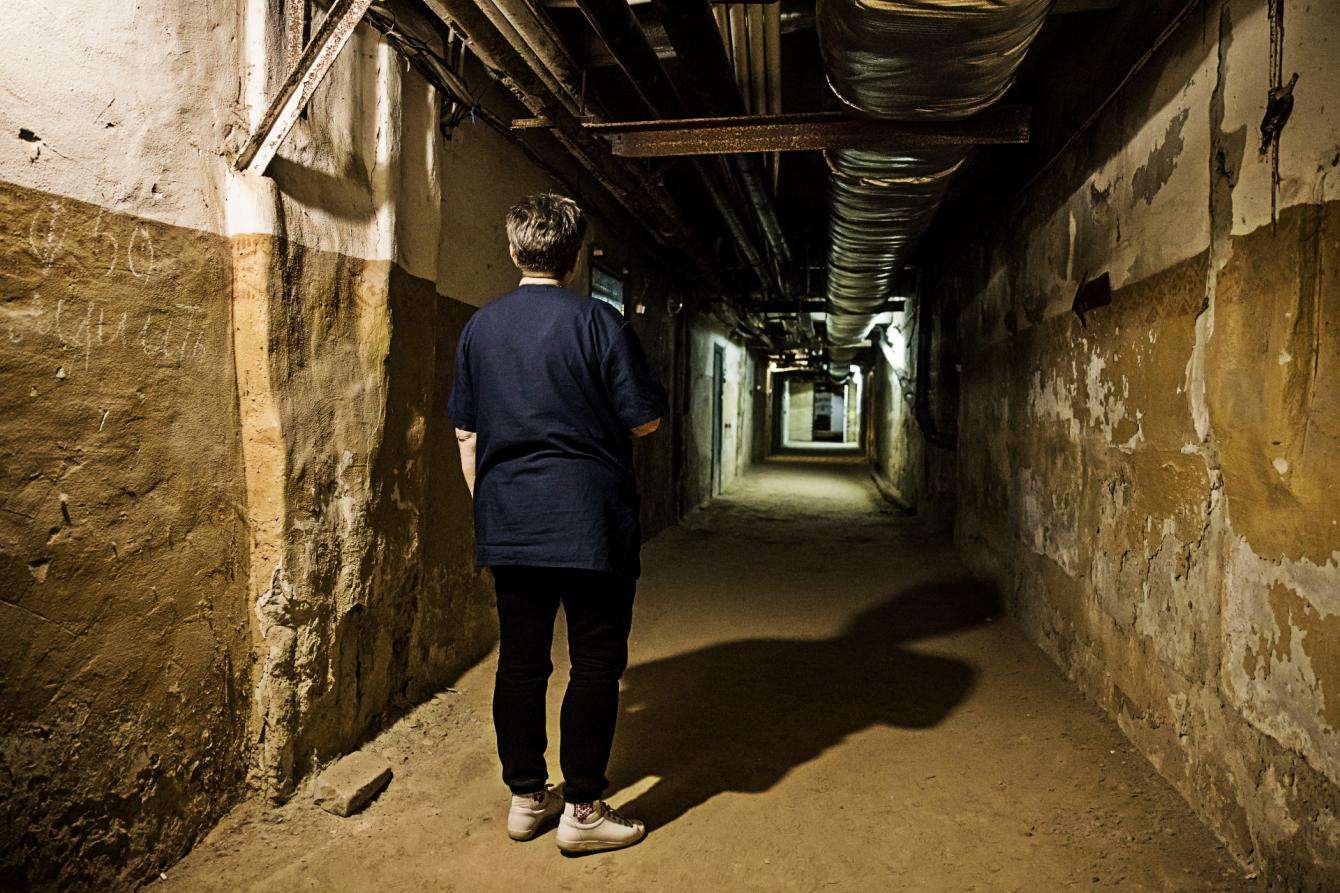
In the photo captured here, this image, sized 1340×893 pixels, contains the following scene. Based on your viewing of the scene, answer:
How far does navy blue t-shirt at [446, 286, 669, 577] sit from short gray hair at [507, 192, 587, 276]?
8cm

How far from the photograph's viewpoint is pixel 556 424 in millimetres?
1844

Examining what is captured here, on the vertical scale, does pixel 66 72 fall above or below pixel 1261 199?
above

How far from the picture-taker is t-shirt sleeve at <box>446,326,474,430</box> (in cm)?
198

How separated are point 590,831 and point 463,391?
4.14 ft

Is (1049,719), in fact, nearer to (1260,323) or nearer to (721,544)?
(1260,323)

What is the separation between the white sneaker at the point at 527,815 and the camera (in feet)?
6.61

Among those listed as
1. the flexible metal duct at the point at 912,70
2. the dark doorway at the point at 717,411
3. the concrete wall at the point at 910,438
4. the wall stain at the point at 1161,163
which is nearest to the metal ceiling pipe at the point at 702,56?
the flexible metal duct at the point at 912,70

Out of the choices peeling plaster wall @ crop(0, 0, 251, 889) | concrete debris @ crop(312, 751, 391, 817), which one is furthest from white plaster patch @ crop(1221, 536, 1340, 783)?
peeling plaster wall @ crop(0, 0, 251, 889)

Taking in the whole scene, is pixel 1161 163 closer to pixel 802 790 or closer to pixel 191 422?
pixel 802 790

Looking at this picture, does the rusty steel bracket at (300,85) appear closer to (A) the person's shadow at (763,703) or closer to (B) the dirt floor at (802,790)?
(B) the dirt floor at (802,790)

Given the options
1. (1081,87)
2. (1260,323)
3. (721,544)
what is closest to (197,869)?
(1260,323)

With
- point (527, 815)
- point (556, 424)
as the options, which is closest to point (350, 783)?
point (527, 815)

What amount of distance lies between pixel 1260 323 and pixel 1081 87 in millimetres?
1849

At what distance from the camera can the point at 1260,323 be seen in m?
1.84
